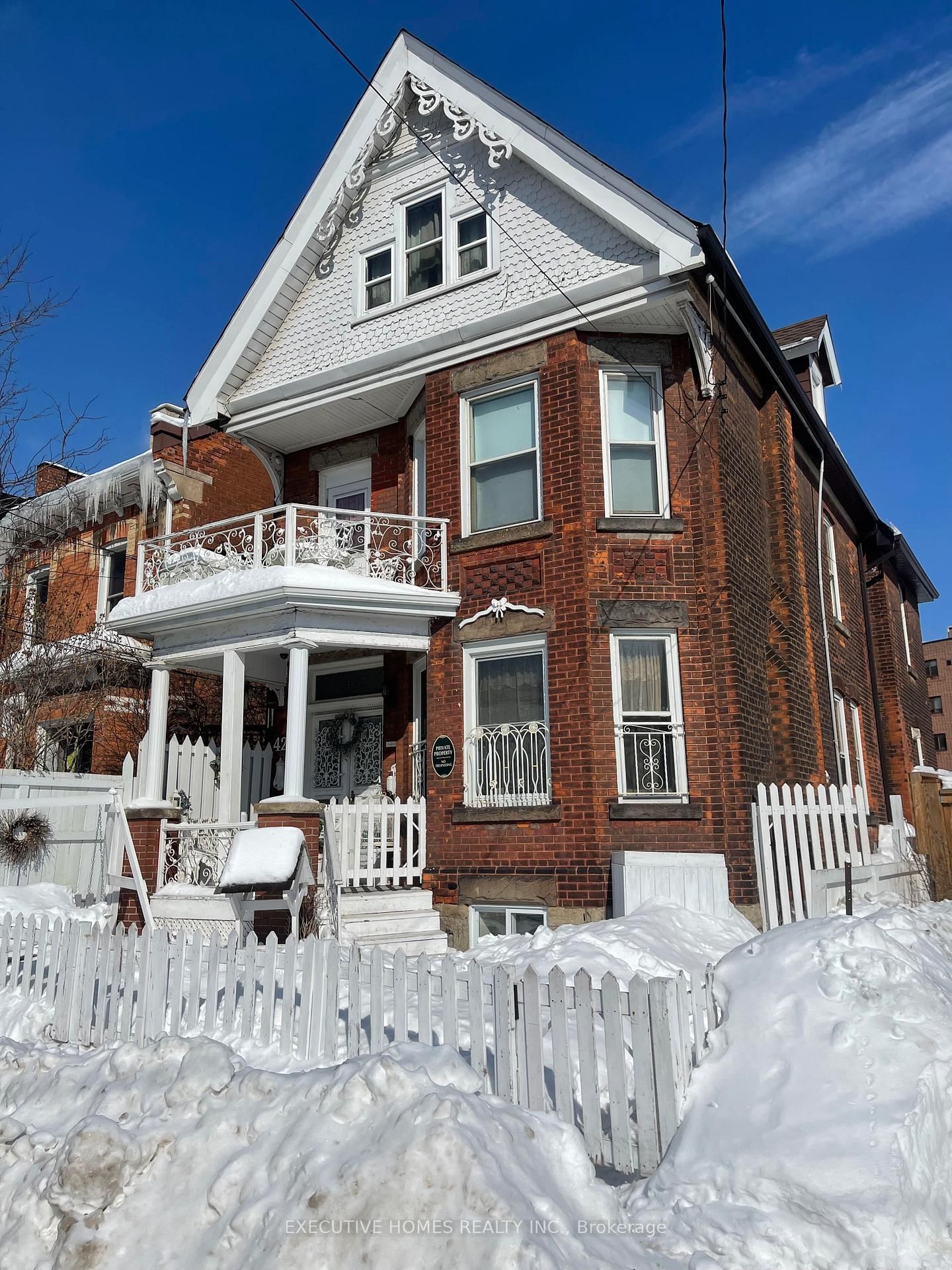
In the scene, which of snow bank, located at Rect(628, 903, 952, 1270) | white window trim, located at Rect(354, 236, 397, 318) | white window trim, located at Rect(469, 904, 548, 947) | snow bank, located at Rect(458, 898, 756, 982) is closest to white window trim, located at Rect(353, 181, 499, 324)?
white window trim, located at Rect(354, 236, 397, 318)

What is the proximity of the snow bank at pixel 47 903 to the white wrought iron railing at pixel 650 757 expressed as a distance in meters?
6.17

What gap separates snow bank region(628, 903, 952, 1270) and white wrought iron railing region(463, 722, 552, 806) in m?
6.30

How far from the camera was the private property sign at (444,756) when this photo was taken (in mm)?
12016

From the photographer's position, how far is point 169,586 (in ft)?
43.1

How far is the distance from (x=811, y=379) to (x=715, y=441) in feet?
24.6

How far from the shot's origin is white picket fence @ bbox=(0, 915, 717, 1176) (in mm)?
4688

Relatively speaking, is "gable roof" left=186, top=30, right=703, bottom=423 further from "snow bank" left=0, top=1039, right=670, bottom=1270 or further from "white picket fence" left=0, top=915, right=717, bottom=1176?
"snow bank" left=0, top=1039, right=670, bottom=1270

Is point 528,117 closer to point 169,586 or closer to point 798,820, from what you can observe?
point 169,586

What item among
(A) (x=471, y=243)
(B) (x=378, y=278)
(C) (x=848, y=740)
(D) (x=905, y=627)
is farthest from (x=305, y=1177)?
(D) (x=905, y=627)

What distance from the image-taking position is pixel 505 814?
11367 millimetres

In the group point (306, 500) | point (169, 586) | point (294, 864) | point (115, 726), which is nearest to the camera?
point (294, 864)

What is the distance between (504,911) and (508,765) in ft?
5.60

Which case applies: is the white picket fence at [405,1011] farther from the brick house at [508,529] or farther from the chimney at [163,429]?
the chimney at [163,429]

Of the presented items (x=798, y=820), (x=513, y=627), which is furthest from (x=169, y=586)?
(x=798, y=820)
